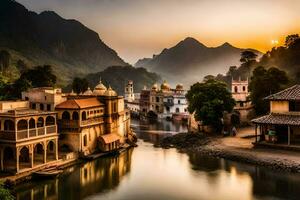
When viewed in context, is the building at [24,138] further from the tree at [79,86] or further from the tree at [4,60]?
the tree at [4,60]

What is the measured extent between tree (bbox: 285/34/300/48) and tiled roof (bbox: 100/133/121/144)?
252ft

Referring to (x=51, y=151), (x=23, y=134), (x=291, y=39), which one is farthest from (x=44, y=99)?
(x=291, y=39)

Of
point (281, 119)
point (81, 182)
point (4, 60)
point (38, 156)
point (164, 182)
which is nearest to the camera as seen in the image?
point (81, 182)

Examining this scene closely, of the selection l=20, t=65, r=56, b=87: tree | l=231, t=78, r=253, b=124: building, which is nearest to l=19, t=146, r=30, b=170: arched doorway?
l=231, t=78, r=253, b=124: building

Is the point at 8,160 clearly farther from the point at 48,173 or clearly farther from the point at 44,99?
the point at 44,99

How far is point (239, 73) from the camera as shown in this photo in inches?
5037

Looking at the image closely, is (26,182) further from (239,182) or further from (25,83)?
(25,83)

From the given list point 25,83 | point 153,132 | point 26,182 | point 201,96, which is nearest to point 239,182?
point 26,182

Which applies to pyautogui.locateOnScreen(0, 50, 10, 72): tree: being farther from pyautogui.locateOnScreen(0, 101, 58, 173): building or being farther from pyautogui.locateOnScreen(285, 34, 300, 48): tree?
pyautogui.locateOnScreen(285, 34, 300, 48): tree

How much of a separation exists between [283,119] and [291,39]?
73022 millimetres

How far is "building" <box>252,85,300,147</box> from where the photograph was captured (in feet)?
144

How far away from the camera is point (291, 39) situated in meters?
109

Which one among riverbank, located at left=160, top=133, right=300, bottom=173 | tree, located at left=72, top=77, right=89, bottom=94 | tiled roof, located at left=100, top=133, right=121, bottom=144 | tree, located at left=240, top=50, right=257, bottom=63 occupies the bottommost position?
riverbank, located at left=160, top=133, right=300, bottom=173

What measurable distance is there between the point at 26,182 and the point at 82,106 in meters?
12.8
